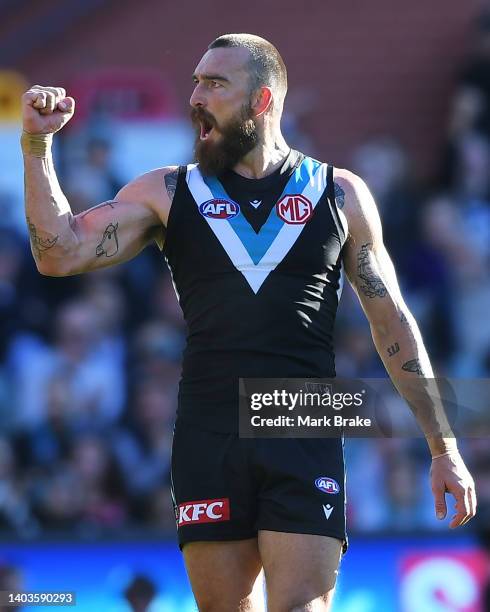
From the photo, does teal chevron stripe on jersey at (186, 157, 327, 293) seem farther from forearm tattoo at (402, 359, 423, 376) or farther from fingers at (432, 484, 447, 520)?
fingers at (432, 484, 447, 520)

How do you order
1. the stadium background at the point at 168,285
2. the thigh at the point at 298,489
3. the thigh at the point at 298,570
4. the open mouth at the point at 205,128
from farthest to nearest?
the stadium background at the point at 168,285, the open mouth at the point at 205,128, the thigh at the point at 298,489, the thigh at the point at 298,570

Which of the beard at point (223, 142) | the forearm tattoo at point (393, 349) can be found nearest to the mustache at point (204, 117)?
the beard at point (223, 142)

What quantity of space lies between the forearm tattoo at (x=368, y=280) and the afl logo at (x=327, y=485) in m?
0.82

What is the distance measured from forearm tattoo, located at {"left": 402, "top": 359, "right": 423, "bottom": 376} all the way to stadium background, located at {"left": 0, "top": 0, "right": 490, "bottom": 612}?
129 inches

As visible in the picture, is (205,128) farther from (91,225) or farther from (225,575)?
(225,575)

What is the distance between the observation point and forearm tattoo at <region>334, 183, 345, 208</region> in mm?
5516

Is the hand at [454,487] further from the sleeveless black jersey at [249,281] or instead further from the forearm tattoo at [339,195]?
the forearm tattoo at [339,195]

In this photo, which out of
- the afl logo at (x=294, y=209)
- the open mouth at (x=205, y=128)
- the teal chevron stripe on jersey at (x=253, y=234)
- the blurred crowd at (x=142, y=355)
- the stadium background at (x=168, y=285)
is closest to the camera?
the teal chevron stripe on jersey at (x=253, y=234)

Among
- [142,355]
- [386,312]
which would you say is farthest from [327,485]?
[142,355]

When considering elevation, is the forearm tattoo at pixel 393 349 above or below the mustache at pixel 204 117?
below

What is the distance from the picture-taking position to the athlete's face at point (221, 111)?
554 cm

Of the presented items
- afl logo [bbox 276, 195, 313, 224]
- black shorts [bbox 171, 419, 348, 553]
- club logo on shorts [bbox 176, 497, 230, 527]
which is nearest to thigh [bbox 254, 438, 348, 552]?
black shorts [bbox 171, 419, 348, 553]

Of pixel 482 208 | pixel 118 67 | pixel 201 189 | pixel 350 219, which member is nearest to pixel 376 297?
pixel 350 219

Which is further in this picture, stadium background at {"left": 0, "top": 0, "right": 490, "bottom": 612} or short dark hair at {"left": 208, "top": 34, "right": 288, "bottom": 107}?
stadium background at {"left": 0, "top": 0, "right": 490, "bottom": 612}
